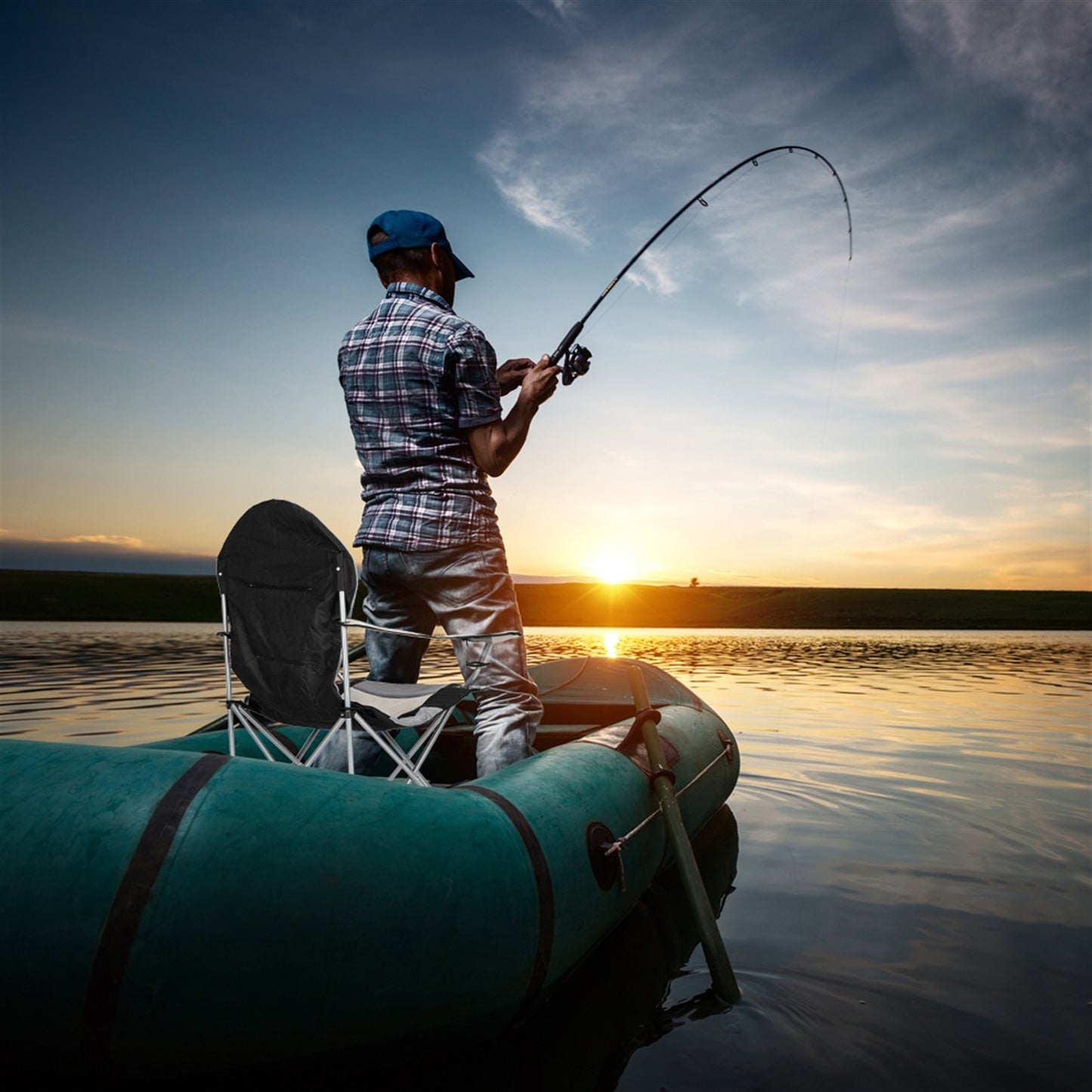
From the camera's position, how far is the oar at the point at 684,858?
289cm

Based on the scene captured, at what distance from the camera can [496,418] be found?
338cm

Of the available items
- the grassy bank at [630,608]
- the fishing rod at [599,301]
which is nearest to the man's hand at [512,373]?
the fishing rod at [599,301]

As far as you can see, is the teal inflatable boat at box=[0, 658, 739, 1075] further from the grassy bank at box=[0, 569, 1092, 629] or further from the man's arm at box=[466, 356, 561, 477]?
the grassy bank at box=[0, 569, 1092, 629]

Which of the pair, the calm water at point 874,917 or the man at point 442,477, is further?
the man at point 442,477

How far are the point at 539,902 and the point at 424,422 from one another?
6.11ft

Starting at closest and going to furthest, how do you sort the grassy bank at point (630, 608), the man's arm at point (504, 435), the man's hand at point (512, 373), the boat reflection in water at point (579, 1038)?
the boat reflection in water at point (579, 1038), the man's arm at point (504, 435), the man's hand at point (512, 373), the grassy bank at point (630, 608)

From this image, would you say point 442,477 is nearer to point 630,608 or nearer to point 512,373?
point 512,373

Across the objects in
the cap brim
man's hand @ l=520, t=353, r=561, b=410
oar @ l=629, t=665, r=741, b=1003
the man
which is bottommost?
oar @ l=629, t=665, r=741, b=1003

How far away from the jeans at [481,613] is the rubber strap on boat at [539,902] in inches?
29.8

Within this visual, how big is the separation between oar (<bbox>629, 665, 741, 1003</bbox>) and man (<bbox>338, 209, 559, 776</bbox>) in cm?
56

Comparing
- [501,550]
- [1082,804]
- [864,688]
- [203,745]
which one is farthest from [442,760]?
[864,688]

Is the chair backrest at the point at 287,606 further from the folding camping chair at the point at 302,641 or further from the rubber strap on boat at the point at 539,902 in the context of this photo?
the rubber strap on boat at the point at 539,902

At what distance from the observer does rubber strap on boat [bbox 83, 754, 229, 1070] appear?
186 centimetres

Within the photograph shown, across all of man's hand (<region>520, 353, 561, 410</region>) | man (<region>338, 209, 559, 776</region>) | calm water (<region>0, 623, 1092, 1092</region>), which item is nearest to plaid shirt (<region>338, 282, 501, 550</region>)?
man (<region>338, 209, 559, 776</region>)
